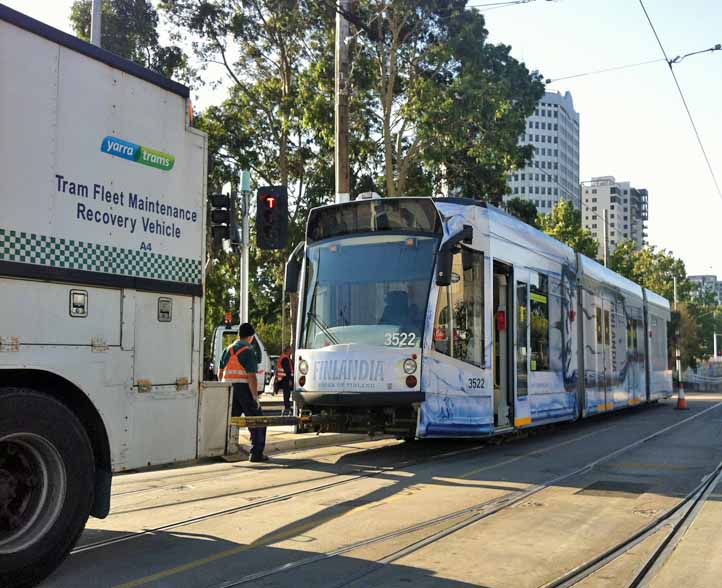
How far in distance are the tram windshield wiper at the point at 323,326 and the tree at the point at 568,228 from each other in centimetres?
4040

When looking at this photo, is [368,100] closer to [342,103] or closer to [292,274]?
[342,103]

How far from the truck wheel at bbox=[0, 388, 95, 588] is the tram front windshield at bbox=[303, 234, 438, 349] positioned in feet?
19.1

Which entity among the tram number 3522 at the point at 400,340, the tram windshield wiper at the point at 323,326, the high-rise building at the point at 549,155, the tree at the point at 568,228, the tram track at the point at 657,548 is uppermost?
the high-rise building at the point at 549,155

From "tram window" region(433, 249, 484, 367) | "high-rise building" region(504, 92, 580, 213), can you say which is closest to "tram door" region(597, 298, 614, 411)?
"tram window" region(433, 249, 484, 367)

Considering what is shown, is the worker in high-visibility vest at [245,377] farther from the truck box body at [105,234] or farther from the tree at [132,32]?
the tree at [132,32]

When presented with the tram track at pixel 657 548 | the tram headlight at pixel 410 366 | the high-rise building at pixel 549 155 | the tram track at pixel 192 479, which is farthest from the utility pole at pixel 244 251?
the high-rise building at pixel 549 155

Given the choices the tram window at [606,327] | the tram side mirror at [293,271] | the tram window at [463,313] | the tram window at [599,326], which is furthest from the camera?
the tram window at [606,327]

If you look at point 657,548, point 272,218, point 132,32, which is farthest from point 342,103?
point 132,32

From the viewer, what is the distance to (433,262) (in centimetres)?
1073

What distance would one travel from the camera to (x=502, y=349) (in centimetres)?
1212

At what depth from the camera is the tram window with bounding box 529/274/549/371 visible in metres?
13.1

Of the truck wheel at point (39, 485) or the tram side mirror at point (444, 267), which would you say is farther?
the tram side mirror at point (444, 267)

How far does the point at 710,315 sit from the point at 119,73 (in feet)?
307

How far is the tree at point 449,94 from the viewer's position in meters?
24.9
